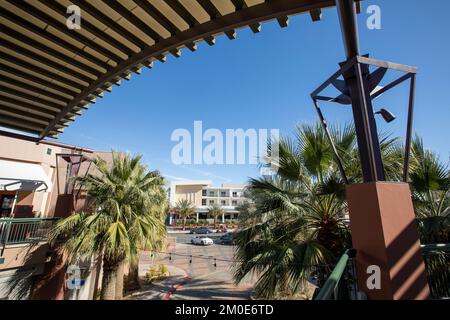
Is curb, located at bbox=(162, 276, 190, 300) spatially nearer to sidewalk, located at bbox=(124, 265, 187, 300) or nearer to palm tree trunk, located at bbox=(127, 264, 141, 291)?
sidewalk, located at bbox=(124, 265, 187, 300)

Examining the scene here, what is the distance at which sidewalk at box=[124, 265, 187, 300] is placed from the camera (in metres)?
11.6

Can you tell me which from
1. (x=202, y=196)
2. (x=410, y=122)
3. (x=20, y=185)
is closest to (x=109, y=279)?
(x=20, y=185)

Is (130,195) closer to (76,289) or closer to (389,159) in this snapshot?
(76,289)

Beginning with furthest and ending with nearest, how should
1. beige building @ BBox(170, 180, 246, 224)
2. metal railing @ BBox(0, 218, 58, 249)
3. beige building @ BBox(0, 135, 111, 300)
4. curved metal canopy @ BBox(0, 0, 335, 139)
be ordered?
beige building @ BBox(170, 180, 246, 224) < beige building @ BBox(0, 135, 111, 300) < metal railing @ BBox(0, 218, 58, 249) < curved metal canopy @ BBox(0, 0, 335, 139)

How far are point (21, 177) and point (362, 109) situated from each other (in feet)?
44.1

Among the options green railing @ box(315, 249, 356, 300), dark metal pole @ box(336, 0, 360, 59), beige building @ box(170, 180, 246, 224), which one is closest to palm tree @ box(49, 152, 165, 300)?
green railing @ box(315, 249, 356, 300)

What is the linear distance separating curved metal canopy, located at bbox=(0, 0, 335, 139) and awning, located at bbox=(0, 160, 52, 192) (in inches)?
316

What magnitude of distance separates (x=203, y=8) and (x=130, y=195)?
6869mm

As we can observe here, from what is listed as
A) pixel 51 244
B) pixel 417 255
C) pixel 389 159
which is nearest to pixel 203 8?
pixel 417 255

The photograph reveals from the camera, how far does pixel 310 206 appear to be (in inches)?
209

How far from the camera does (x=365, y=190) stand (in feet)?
7.04

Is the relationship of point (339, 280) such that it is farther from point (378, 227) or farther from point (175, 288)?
point (175, 288)

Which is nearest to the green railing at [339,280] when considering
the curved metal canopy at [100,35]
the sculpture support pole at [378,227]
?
the sculpture support pole at [378,227]

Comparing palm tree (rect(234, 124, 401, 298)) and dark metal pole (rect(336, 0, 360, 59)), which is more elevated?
dark metal pole (rect(336, 0, 360, 59))
